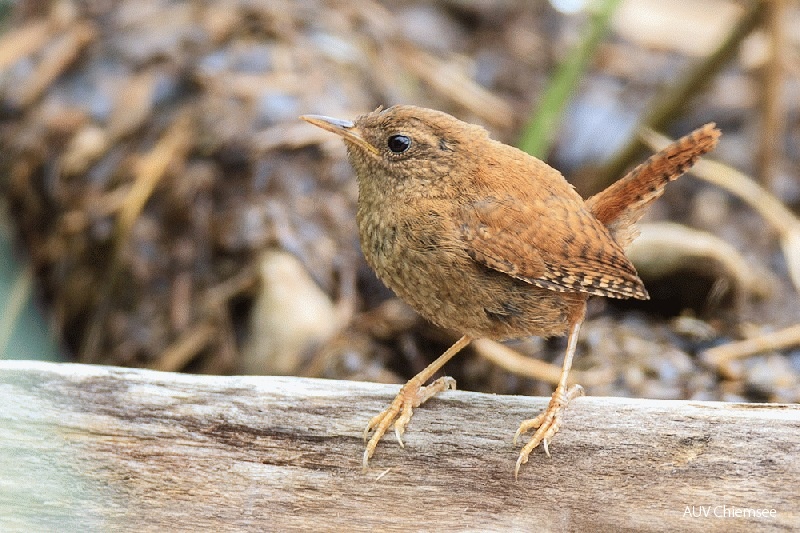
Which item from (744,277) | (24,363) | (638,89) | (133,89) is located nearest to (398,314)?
(744,277)

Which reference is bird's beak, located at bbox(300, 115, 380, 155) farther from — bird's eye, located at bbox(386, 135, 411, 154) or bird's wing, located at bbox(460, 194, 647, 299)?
bird's wing, located at bbox(460, 194, 647, 299)

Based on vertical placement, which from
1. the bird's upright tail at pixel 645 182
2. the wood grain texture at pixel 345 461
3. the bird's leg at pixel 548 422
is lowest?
the wood grain texture at pixel 345 461

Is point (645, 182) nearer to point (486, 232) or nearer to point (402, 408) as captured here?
point (486, 232)

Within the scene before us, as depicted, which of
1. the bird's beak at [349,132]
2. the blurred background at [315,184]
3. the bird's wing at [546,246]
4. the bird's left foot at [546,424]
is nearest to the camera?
the bird's left foot at [546,424]

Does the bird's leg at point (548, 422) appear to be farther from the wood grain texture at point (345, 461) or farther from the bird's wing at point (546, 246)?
the bird's wing at point (546, 246)

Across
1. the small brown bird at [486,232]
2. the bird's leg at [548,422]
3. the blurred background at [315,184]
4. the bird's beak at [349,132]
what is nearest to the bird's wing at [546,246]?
the small brown bird at [486,232]

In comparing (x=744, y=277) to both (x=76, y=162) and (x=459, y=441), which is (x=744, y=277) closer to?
(x=459, y=441)

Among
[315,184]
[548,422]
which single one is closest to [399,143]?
[548,422]
